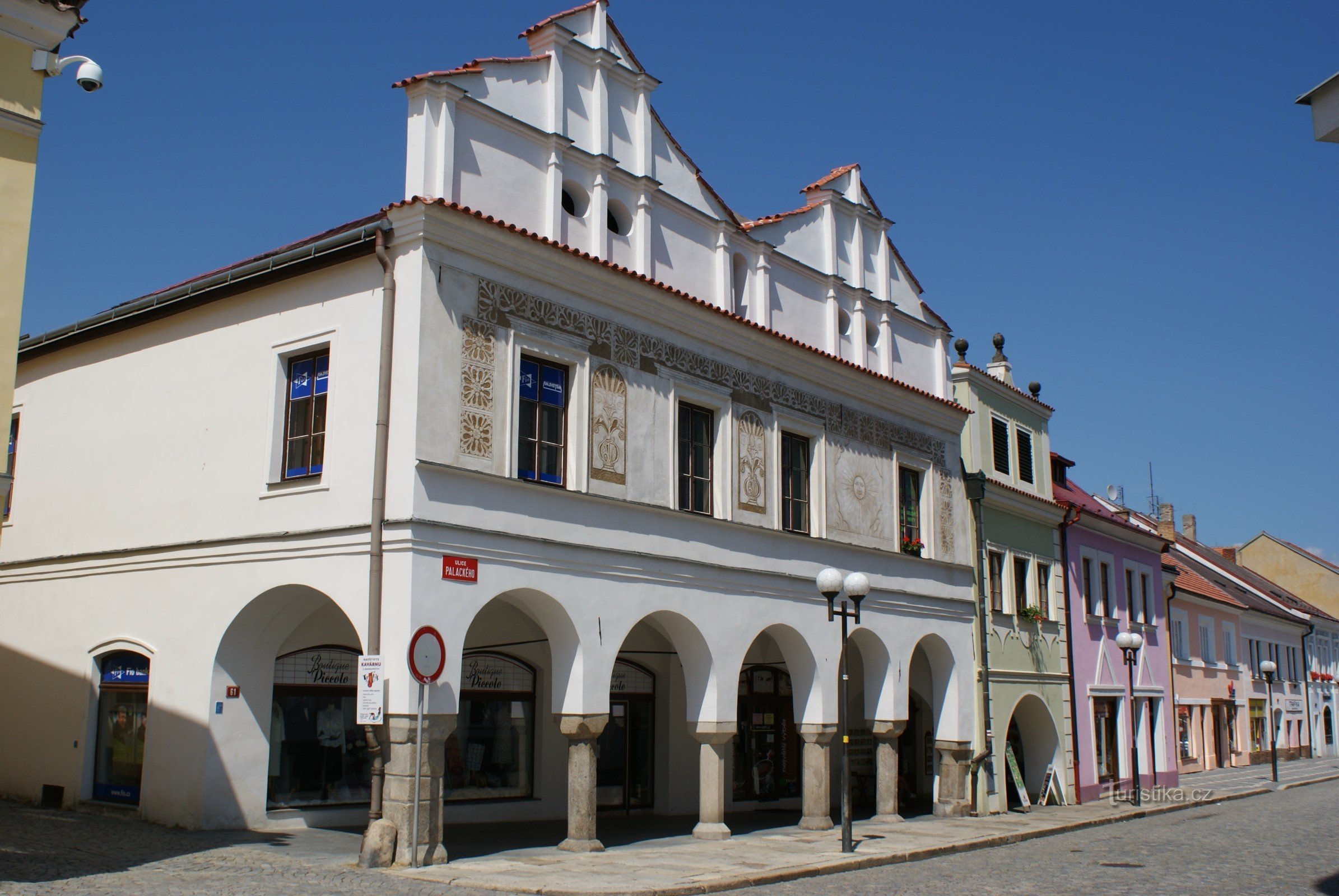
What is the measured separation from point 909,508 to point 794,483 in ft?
12.6

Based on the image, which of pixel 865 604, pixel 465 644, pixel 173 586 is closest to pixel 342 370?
pixel 173 586

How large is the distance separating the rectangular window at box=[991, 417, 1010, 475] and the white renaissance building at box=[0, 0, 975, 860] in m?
5.70

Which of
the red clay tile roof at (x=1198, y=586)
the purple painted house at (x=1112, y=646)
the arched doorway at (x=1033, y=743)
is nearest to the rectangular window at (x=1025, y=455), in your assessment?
the purple painted house at (x=1112, y=646)

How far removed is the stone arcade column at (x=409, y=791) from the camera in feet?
42.6

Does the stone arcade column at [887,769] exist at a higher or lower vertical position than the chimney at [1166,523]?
lower

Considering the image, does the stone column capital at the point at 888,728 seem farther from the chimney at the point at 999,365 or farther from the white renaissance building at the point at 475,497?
the chimney at the point at 999,365

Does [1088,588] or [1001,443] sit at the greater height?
[1001,443]

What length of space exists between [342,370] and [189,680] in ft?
14.9

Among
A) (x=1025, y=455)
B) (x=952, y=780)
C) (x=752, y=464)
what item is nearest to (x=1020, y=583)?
(x=1025, y=455)

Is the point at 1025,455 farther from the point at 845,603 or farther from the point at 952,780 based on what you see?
the point at 845,603

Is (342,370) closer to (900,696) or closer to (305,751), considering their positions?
(305,751)

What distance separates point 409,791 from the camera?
13062 millimetres

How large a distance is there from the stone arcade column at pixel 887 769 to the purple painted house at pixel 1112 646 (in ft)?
26.8

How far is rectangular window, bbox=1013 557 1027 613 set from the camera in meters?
26.3
